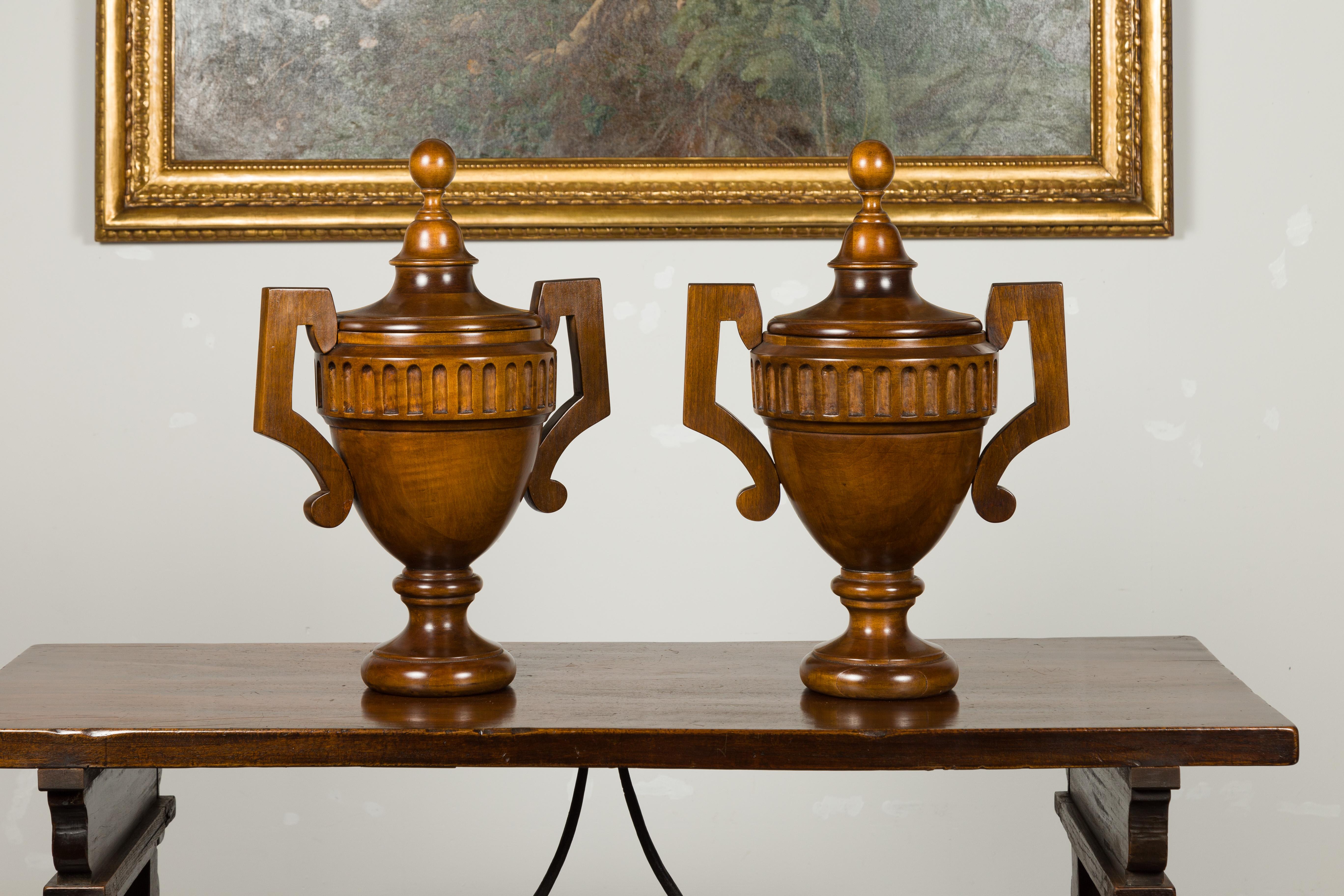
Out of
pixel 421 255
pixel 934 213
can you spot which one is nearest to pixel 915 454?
pixel 421 255

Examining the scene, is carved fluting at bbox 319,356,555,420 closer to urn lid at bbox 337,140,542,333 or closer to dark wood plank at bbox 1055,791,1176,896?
Result: urn lid at bbox 337,140,542,333

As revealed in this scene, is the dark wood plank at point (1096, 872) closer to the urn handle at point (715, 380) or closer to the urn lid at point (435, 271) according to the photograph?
the urn handle at point (715, 380)

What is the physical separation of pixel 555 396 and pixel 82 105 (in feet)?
3.79

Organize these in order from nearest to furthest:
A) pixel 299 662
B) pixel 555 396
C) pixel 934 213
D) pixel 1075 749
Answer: pixel 1075 749
pixel 555 396
pixel 299 662
pixel 934 213

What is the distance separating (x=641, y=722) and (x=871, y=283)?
44 cm

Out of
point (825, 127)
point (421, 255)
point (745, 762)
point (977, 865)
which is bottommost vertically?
point (977, 865)

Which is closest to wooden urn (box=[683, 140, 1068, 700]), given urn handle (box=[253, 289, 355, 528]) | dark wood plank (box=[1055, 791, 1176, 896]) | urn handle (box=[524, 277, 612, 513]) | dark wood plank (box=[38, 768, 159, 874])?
urn handle (box=[524, 277, 612, 513])

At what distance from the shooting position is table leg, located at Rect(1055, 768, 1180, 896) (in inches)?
46.2

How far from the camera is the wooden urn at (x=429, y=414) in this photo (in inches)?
46.4

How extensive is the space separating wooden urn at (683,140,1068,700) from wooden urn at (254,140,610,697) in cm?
16

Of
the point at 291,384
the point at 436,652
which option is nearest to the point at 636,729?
the point at 436,652

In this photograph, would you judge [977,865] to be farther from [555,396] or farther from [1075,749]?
[555,396]

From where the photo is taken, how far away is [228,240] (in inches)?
79.5

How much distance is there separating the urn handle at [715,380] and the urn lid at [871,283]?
0.10 feet
